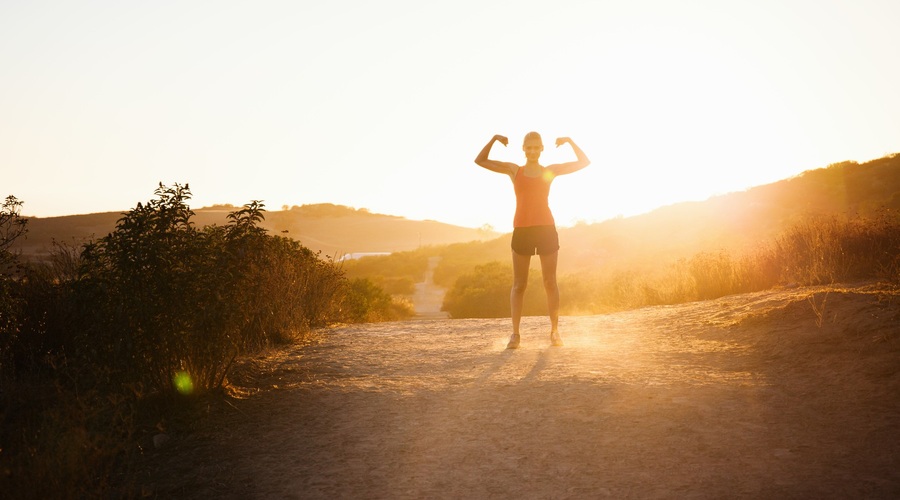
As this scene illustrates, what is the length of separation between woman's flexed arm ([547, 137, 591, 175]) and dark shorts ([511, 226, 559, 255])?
649mm

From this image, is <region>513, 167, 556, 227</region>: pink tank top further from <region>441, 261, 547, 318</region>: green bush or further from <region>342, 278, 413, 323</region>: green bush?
<region>441, 261, 547, 318</region>: green bush

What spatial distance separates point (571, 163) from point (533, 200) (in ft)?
2.01

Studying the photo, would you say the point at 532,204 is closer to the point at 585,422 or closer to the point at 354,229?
the point at 585,422

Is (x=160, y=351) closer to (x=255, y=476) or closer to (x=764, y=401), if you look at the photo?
(x=255, y=476)

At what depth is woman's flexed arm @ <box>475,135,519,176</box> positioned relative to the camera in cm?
705

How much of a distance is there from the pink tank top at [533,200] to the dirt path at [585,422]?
1.45 metres

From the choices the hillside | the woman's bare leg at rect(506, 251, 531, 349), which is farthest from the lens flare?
the hillside

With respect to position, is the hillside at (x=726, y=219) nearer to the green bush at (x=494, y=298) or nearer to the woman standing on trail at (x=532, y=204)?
the green bush at (x=494, y=298)

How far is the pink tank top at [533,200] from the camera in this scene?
6902 mm

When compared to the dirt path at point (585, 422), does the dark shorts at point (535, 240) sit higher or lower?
higher

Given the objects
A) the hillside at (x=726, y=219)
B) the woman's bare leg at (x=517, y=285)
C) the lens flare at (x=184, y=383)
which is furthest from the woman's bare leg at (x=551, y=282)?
the hillside at (x=726, y=219)

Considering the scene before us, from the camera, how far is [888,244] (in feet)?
31.2

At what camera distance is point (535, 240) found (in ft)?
22.6

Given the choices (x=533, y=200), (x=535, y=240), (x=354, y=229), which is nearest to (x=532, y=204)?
(x=533, y=200)
